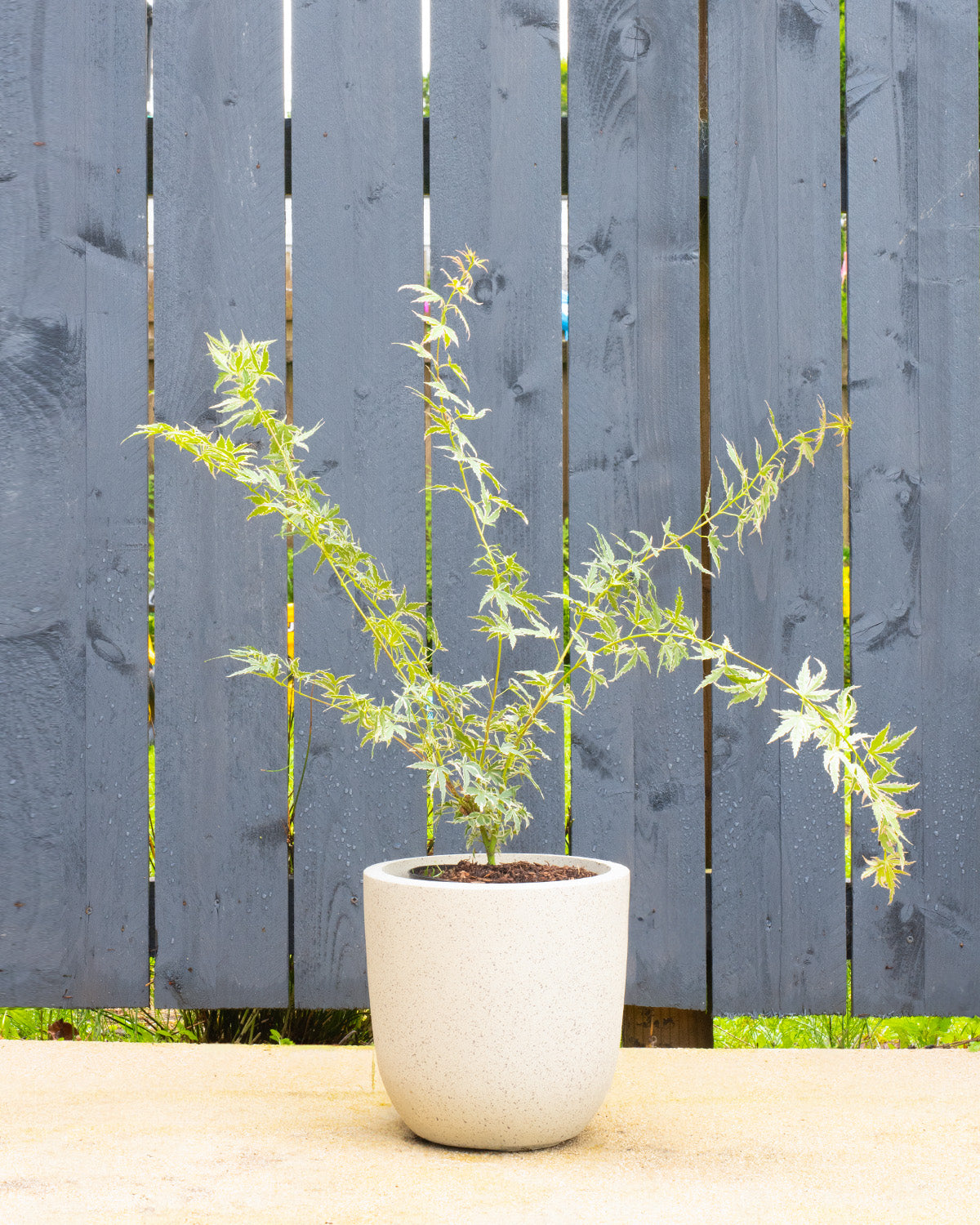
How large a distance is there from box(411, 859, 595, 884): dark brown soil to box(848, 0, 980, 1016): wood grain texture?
58 centimetres

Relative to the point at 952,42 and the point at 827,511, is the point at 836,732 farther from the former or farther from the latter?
the point at 952,42

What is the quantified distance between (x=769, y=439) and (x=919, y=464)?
239mm

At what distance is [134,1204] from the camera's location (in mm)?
1033

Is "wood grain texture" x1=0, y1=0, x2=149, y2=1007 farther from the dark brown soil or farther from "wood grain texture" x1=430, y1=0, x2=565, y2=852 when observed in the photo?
the dark brown soil

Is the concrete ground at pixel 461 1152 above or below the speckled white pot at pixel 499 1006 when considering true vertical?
below

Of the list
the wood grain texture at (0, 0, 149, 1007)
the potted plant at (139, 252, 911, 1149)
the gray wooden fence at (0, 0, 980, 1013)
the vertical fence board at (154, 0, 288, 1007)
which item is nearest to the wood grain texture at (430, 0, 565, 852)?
the gray wooden fence at (0, 0, 980, 1013)

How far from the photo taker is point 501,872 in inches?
48.6

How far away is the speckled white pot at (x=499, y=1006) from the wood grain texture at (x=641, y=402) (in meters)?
0.45

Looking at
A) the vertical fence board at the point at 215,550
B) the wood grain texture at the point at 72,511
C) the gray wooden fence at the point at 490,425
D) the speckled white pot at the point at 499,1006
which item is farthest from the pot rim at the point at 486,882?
the wood grain texture at the point at 72,511

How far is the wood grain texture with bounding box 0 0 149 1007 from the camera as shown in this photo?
159cm

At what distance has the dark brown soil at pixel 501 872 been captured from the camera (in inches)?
47.4

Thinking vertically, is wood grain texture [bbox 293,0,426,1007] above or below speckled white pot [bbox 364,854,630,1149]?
above

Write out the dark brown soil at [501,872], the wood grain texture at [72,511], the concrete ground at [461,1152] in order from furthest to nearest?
the wood grain texture at [72,511] < the dark brown soil at [501,872] < the concrete ground at [461,1152]

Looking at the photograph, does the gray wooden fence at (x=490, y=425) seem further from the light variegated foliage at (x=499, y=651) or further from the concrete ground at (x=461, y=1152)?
the light variegated foliage at (x=499, y=651)
